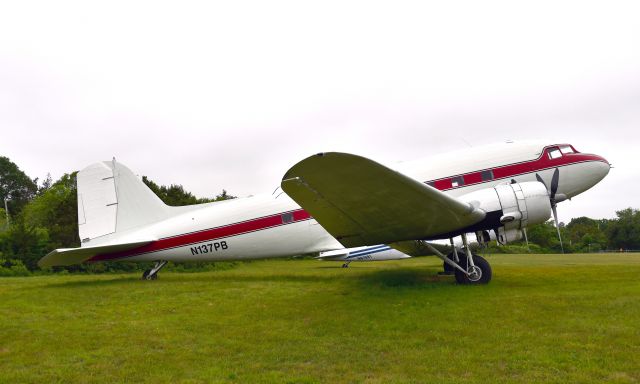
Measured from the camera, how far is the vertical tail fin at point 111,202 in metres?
11.7

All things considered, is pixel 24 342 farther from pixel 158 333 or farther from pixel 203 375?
pixel 203 375

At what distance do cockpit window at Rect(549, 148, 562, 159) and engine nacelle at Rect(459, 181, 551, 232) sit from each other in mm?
1548

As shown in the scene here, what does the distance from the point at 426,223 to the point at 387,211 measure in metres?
1.00

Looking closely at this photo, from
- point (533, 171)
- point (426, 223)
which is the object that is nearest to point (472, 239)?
point (533, 171)

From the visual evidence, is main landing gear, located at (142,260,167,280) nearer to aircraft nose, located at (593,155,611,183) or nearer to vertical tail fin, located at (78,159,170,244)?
vertical tail fin, located at (78,159,170,244)

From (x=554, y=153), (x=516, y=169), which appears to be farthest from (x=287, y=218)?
(x=554, y=153)

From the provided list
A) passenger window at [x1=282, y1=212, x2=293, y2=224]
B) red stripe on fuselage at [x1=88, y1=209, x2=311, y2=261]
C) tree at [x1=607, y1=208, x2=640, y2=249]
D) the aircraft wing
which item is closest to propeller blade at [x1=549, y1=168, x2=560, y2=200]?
the aircraft wing

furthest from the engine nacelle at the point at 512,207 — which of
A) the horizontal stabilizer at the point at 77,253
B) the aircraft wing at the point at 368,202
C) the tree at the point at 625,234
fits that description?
the tree at the point at 625,234

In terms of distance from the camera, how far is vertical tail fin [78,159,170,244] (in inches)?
461

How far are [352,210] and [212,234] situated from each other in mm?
5078

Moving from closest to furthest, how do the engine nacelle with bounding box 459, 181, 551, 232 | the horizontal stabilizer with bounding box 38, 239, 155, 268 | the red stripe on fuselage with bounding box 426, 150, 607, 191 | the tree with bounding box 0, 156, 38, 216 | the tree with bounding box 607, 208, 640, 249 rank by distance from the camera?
the engine nacelle with bounding box 459, 181, 551, 232 → the red stripe on fuselage with bounding box 426, 150, 607, 191 → the horizontal stabilizer with bounding box 38, 239, 155, 268 → the tree with bounding box 607, 208, 640, 249 → the tree with bounding box 0, 156, 38, 216

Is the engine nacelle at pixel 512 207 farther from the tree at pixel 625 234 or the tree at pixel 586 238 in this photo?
the tree at pixel 625 234

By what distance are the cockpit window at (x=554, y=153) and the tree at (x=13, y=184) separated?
230ft

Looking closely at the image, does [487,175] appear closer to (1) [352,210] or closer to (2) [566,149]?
(2) [566,149]
